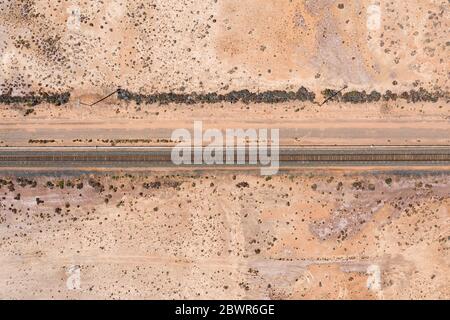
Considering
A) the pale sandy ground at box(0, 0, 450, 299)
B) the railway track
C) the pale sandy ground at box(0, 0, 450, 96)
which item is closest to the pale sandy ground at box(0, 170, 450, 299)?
the pale sandy ground at box(0, 0, 450, 299)

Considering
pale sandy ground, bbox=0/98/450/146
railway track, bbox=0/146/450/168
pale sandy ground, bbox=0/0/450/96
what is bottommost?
railway track, bbox=0/146/450/168

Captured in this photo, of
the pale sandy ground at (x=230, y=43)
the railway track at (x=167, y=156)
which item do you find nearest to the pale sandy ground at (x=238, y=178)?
the pale sandy ground at (x=230, y=43)

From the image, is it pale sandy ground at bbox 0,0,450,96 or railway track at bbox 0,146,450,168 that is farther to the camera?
railway track at bbox 0,146,450,168

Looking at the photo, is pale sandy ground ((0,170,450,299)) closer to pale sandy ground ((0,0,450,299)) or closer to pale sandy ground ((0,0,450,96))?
pale sandy ground ((0,0,450,299))

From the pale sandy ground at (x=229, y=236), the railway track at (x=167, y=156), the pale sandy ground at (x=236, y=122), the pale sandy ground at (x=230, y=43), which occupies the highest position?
the pale sandy ground at (x=230, y=43)

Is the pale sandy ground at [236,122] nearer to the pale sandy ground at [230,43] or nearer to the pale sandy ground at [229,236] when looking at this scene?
the pale sandy ground at [230,43]

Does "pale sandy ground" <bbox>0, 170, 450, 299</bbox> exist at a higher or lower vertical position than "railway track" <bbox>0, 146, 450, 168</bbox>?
lower

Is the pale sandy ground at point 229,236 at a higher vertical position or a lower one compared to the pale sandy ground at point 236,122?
lower
